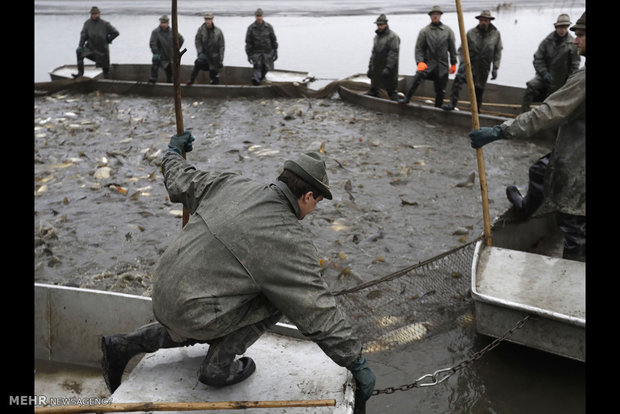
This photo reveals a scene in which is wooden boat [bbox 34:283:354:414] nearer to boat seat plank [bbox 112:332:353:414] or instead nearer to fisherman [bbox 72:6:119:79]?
boat seat plank [bbox 112:332:353:414]

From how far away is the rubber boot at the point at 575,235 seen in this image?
519 centimetres

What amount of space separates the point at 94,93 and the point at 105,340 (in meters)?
13.0

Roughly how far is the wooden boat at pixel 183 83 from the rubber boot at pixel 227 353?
1163 cm

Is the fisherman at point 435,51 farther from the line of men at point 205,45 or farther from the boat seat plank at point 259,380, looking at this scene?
the boat seat plank at point 259,380

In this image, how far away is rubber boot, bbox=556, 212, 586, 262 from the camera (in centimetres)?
519

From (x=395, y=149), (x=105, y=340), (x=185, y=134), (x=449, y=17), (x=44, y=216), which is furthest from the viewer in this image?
(x=449, y=17)

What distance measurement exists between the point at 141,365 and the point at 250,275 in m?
1.26

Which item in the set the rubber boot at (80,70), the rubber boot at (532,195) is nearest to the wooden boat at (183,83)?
the rubber boot at (80,70)

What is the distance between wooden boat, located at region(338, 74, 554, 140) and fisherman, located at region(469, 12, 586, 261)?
5.78 m

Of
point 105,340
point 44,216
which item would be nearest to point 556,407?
point 105,340
